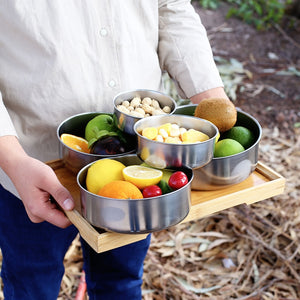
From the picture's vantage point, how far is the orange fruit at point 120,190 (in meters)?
0.86

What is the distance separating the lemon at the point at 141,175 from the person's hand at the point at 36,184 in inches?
5.1

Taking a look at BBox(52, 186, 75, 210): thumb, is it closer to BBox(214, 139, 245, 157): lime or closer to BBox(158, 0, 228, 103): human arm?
BBox(214, 139, 245, 157): lime

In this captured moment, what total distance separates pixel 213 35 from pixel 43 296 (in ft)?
10.4

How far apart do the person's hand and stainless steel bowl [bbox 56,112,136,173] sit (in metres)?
0.11

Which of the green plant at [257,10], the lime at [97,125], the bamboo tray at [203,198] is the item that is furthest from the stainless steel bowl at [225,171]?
the green plant at [257,10]

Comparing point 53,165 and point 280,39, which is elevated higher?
point 53,165

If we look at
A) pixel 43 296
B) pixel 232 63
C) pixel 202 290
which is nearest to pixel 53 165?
pixel 43 296

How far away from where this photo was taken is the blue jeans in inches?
50.5

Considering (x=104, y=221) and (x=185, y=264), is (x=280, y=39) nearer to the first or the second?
(x=185, y=264)

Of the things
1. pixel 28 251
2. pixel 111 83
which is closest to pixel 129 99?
pixel 111 83

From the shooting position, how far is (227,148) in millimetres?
1021

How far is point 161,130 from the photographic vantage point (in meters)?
0.99

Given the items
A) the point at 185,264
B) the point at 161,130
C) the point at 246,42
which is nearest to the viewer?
the point at 161,130

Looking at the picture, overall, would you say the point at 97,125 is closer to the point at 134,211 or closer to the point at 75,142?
the point at 75,142
